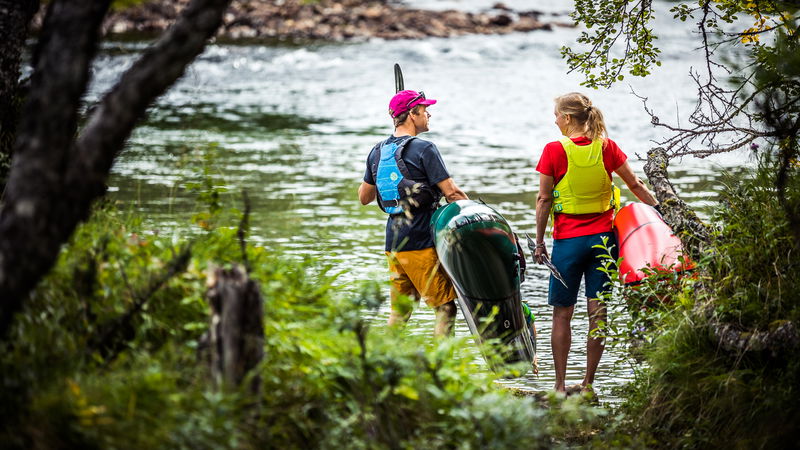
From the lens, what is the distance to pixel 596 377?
5.89m

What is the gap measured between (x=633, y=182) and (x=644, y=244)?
531 mm

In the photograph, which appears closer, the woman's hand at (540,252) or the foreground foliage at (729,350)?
the foreground foliage at (729,350)

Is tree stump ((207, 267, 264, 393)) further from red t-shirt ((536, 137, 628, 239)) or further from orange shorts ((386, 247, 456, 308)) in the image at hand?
red t-shirt ((536, 137, 628, 239))

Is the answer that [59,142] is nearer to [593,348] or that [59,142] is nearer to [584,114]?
[584,114]

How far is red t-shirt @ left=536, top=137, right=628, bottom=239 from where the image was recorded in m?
5.46

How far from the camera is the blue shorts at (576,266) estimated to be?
556 cm

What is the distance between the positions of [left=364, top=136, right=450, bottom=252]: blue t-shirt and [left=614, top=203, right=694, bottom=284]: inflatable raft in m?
1.26

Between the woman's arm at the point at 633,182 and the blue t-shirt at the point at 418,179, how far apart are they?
3.50ft

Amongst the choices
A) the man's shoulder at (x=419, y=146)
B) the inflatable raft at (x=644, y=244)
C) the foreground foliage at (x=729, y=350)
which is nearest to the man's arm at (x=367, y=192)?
→ the man's shoulder at (x=419, y=146)

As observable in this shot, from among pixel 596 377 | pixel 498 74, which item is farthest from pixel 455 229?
pixel 498 74

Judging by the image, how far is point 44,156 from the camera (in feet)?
9.87

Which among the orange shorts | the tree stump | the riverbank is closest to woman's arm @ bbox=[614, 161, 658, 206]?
the orange shorts

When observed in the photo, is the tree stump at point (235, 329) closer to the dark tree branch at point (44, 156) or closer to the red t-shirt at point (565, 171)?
the dark tree branch at point (44, 156)

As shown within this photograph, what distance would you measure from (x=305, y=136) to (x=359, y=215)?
6.94 metres
